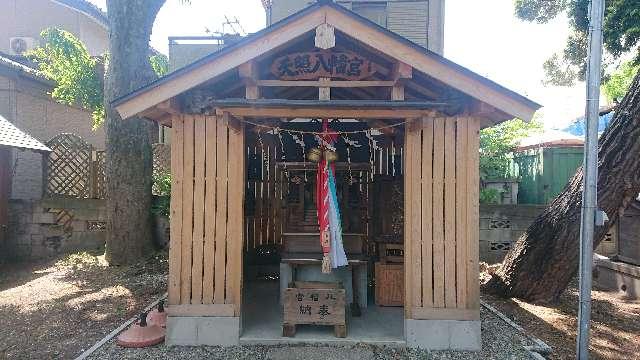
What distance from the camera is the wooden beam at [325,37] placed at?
5477mm

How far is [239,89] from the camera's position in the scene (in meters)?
6.43

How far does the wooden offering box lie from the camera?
6.18m

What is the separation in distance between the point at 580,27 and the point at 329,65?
38.1ft

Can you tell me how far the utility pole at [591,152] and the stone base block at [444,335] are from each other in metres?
1.46

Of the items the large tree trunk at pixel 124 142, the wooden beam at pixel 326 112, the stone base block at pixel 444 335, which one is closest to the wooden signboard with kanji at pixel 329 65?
the wooden beam at pixel 326 112

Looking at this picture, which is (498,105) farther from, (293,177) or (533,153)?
(533,153)

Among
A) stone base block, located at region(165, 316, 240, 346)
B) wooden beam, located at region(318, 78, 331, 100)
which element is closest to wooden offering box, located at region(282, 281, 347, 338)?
stone base block, located at region(165, 316, 240, 346)

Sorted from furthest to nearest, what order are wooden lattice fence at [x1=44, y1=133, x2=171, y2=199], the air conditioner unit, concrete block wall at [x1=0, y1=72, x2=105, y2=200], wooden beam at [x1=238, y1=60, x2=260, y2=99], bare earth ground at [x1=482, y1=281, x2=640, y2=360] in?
the air conditioner unit < concrete block wall at [x1=0, y1=72, x2=105, y2=200] < wooden lattice fence at [x1=44, y1=133, x2=171, y2=199] < bare earth ground at [x1=482, y1=281, x2=640, y2=360] < wooden beam at [x1=238, y1=60, x2=260, y2=99]

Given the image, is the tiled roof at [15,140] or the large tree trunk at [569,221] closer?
the large tree trunk at [569,221]

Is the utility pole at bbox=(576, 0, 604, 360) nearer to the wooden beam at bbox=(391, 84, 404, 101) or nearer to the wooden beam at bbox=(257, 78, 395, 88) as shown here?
the wooden beam at bbox=(391, 84, 404, 101)

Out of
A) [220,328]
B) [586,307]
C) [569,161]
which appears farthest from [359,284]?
[569,161]

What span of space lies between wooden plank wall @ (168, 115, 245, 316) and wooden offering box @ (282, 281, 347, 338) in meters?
0.81

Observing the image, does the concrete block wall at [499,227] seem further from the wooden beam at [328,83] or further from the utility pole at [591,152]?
the wooden beam at [328,83]

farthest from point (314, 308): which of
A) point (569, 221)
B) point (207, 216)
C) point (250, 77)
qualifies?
point (569, 221)
